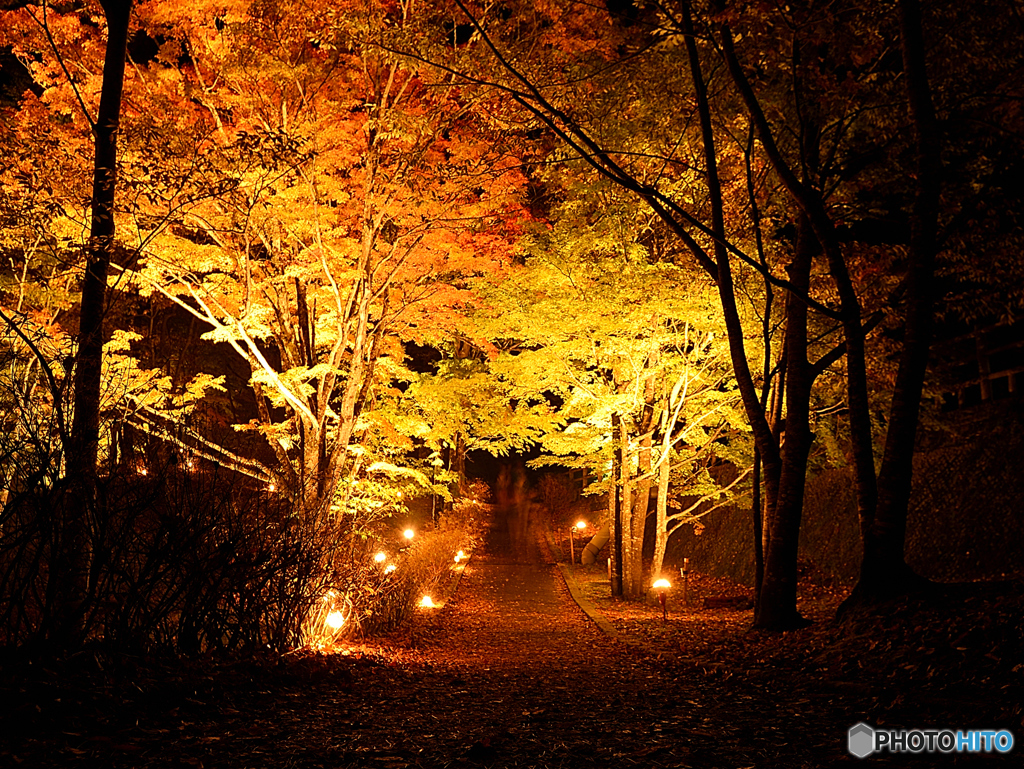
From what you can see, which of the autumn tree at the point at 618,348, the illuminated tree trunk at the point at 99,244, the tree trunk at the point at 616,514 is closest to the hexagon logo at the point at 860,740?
the illuminated tree trunk at the point at 99,244

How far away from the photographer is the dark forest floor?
3.99 metres

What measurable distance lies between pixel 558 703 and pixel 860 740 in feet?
8.31

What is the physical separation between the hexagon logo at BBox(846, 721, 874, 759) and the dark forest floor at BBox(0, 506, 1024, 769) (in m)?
0.08

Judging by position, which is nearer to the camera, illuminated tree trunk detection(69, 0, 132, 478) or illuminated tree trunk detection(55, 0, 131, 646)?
illuminated tree trunk detection(55, 0, 131, 646)

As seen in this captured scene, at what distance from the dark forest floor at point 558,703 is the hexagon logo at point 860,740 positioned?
81 mm

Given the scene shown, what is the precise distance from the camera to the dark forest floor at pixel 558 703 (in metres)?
3.99

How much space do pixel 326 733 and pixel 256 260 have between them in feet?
32.8

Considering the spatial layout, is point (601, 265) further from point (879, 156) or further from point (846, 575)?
point (846, 575)

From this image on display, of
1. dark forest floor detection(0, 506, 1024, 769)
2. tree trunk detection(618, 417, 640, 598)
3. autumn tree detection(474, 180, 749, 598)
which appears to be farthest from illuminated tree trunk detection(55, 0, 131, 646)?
tree trunk detection(618, 417, 640, 598)

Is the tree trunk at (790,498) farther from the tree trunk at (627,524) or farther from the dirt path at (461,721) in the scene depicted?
the tree trunk at (627,524)

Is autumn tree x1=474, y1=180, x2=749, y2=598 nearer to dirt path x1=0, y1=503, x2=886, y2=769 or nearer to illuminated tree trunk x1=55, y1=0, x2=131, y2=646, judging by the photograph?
dirt path x1=0, y1=503, x2=886, y2=769

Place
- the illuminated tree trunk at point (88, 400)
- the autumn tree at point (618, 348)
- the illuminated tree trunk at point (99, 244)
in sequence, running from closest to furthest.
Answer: the illuminated tree trunk at point (88, 400), the illuminated tree trunk at point (99, 244), the autumn tree at point (618, 348)

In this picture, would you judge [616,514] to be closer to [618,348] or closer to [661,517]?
[661,517]

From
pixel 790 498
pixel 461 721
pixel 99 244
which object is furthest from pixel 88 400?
pixel 790 498
